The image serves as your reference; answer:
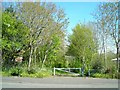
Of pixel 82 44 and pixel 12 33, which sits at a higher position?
pixel 12 33

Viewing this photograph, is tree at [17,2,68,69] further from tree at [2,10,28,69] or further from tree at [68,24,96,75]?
tree at [68,24,96,75]

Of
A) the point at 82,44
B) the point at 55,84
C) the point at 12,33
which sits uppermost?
the point at 12,33

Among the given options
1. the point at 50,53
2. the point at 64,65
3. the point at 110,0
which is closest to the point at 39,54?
the point at 50,53

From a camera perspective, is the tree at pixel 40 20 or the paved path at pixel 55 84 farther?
the tree at pixel 40 20

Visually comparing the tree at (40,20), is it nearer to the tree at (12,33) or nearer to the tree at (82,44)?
the tree at (12,33)

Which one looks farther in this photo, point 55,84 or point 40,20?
point 40,20

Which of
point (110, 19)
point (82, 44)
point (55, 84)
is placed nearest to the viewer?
point (55, 84)

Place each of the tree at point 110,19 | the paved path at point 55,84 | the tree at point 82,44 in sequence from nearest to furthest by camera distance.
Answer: the paved path at point 55,84 → the tree at point 110,19 → the tree at point 82,44

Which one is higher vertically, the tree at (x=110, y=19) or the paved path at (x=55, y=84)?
the tree at (x=110, y=19)

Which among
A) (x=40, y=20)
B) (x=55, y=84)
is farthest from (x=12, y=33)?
(x=55, y=84)

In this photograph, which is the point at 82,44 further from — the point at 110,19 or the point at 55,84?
the point at 55,84

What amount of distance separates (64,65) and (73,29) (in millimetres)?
4214

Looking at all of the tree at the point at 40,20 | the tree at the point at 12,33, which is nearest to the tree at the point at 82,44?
the tree at the point at 40,20

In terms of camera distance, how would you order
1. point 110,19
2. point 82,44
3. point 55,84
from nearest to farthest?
point 55,84, point 110,19, point 82,44
